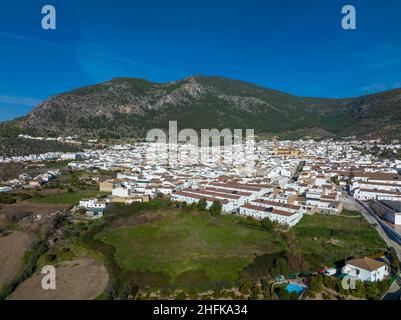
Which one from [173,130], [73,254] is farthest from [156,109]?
[73,254]

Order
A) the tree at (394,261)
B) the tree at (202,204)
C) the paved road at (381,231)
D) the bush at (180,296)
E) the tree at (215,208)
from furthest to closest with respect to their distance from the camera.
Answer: the tree at (202,204) < the tree at (215,208) < the tree at (394,261) < the bush at (180,296) < the paved road at (381,231)

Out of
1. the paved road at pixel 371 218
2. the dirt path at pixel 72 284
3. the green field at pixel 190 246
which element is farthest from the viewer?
the paved road at pixel 371 218

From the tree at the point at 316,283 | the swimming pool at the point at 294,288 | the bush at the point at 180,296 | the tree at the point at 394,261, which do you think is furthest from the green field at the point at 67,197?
the tree at the point at 394,261

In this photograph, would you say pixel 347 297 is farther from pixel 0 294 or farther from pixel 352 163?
pixel 352 163

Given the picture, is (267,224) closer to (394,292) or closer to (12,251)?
(394,292)

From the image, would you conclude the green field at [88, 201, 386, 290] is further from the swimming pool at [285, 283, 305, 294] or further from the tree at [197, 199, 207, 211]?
the swimming pool at [285, 283, 305, 294]

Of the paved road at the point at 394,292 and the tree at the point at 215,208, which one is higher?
the tree at the point at 215,208

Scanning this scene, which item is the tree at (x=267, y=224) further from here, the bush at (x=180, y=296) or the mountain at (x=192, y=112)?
the mountain at (x=192, y=112)

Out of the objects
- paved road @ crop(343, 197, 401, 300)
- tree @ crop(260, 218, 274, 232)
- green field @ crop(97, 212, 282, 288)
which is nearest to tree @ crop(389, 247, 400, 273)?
paved road @ crop(343, 197, 401, 300)

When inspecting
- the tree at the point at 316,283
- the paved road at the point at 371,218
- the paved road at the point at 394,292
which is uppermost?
the paved road at the point at 371,218
